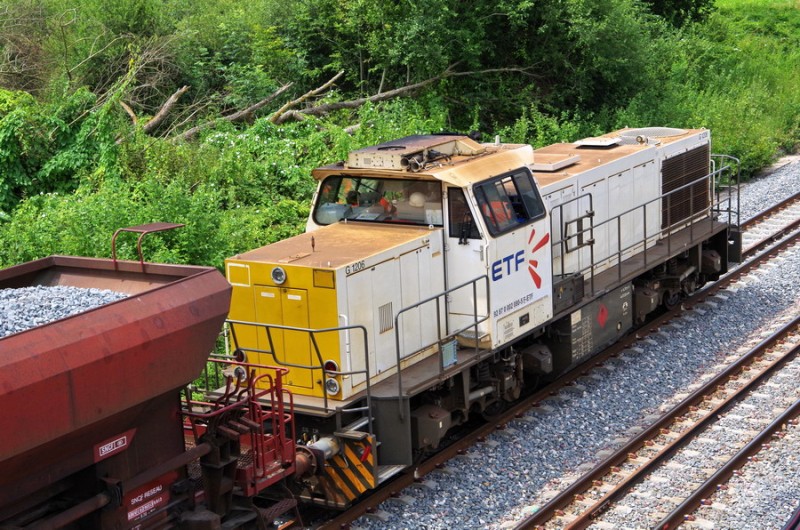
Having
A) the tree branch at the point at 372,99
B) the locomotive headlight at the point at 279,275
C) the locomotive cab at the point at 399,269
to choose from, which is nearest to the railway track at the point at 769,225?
the tree branch at the point at 372,99

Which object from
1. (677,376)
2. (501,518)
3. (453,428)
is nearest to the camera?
(501,518)

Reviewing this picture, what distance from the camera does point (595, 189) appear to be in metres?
13.4

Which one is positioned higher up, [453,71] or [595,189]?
[453,71]

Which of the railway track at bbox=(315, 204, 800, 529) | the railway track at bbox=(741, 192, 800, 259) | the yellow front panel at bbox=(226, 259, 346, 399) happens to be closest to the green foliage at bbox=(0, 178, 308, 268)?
the yellow front panel at bbox=(226, 259, 346, 399)

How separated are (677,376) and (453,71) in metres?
11.5

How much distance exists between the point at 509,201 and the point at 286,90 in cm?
1245

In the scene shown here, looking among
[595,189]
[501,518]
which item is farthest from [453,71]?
[501,518]

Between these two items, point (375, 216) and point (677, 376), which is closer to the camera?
point (375, 216)

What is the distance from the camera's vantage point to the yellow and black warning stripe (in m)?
9.11

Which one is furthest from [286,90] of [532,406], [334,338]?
[334,338]

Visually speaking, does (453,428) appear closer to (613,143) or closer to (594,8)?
(613,143)

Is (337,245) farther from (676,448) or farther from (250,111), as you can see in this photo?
(250,111)

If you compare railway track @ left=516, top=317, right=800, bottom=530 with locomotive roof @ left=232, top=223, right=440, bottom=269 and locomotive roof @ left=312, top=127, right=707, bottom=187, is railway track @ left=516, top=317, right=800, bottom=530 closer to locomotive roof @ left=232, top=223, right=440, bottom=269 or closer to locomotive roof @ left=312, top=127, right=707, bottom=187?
locomotive roof @ left=232, top=223, right=440, bottom=269

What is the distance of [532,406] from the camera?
12.0m
